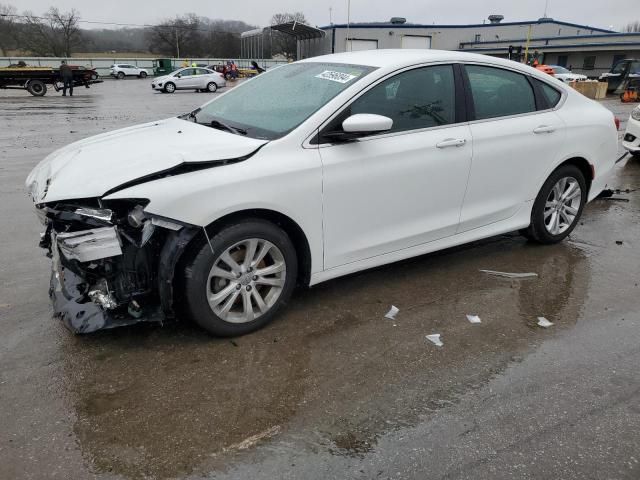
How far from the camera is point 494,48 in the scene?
55438 millimetres

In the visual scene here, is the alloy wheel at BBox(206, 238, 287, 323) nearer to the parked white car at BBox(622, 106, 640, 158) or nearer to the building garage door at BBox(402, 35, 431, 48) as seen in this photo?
the parked white car at BBox(622, 106, 640, 158)

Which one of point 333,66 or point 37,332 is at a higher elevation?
point 333,66

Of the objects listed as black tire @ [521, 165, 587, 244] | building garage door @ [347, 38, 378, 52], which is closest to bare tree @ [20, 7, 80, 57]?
building garage door @ [347, 38, 378, 52]

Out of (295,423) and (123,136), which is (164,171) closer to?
(123,136)

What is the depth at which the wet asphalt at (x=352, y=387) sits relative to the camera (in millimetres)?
2418

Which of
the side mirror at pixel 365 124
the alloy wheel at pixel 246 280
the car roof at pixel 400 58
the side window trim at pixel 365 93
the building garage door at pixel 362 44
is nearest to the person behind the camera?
the alloy wheel at pixel 246 280

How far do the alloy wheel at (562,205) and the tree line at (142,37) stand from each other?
233 ft

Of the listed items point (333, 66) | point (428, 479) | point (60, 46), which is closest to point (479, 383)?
point (428, 479)

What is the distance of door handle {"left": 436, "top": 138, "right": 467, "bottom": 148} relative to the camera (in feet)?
12.9

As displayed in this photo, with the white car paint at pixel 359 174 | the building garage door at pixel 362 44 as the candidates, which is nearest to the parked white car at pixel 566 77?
the building garage door at pixel 362 44

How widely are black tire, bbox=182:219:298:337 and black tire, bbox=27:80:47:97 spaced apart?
28.4 m

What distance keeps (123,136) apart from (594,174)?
14.1ft

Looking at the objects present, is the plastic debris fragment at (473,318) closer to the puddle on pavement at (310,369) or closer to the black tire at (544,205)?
the puddle on pavement at (310,369)

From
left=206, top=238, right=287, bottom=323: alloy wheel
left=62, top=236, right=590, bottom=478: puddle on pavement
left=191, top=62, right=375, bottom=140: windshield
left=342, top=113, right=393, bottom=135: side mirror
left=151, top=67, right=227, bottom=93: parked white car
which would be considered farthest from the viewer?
left=151, top=67, right=227, bottom=93: parked white car
